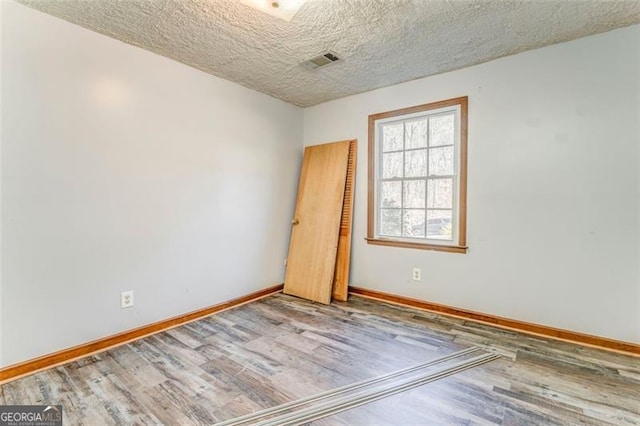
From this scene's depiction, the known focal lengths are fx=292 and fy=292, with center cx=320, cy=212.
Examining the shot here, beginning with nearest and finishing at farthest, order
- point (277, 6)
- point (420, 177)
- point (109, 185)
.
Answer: point (277, 6), point (109, 185), point (420, 177)

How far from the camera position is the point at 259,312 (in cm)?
302

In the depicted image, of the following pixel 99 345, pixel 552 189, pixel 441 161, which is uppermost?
pixel 441 161

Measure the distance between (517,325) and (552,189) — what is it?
1.22m

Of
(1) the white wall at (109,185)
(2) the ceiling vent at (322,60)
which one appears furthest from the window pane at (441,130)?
(1) the white wall at (109,185)

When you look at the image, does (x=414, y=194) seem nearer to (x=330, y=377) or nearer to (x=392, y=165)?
(x=392, y=165)

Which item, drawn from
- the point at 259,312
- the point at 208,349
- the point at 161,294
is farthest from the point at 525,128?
the point at 161,294

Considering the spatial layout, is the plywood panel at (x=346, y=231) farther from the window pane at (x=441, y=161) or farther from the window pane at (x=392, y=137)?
the window pane at (x=441, y=161)

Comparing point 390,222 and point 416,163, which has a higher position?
point 416,163

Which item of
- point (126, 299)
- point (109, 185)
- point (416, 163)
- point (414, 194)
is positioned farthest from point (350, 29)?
point (126, 299)

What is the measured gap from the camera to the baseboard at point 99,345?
1.87 metres

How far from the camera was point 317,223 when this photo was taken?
362 cm

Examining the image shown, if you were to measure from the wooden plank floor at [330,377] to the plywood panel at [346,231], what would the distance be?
0.79 m

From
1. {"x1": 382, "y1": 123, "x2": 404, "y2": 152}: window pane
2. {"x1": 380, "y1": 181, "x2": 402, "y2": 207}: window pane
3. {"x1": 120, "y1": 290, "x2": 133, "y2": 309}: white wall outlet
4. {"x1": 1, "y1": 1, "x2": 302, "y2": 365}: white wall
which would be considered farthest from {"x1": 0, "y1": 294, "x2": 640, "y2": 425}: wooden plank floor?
{"x1": 382, "y1": 123, "x2": 404, "y2": 152}: window pane

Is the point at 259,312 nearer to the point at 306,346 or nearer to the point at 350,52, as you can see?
the point at 306,346
